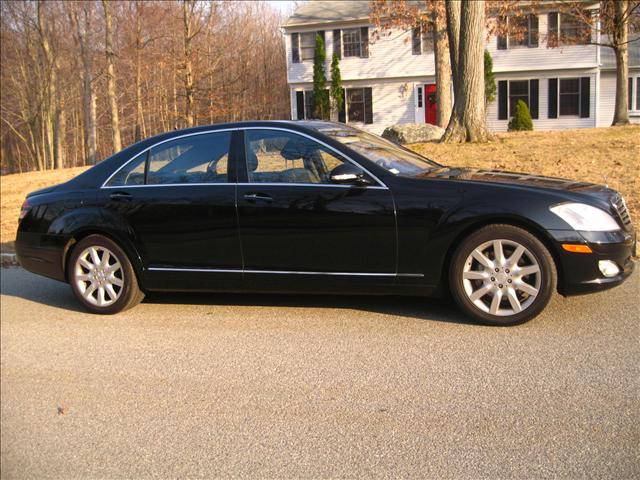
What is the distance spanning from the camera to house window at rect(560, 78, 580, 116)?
97.2 ft

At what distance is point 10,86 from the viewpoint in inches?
1478

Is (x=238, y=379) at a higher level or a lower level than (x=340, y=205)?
lower

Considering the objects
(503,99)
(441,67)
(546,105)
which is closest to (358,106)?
(503,99)

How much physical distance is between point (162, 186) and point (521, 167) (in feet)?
23.8

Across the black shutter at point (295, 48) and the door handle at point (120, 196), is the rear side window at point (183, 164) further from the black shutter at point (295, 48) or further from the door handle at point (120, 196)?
the black shutter at point (295, 48)

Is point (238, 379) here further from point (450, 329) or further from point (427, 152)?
point (427, 152)

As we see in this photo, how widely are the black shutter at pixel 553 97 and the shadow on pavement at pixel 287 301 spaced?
2662cm

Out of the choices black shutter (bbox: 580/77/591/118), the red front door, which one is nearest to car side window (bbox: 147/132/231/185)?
the red front door

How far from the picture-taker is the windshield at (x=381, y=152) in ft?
18.1

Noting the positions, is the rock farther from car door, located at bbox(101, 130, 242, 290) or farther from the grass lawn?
car door, located at bbox(101, 130, 242, 290)

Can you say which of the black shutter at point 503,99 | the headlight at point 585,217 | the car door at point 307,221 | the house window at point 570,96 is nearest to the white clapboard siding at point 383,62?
→ the black shutter at point 503,99

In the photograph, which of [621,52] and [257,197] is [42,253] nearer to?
[257,197]

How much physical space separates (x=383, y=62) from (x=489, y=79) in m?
5.55

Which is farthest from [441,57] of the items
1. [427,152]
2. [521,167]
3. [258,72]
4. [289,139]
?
[258,72]
